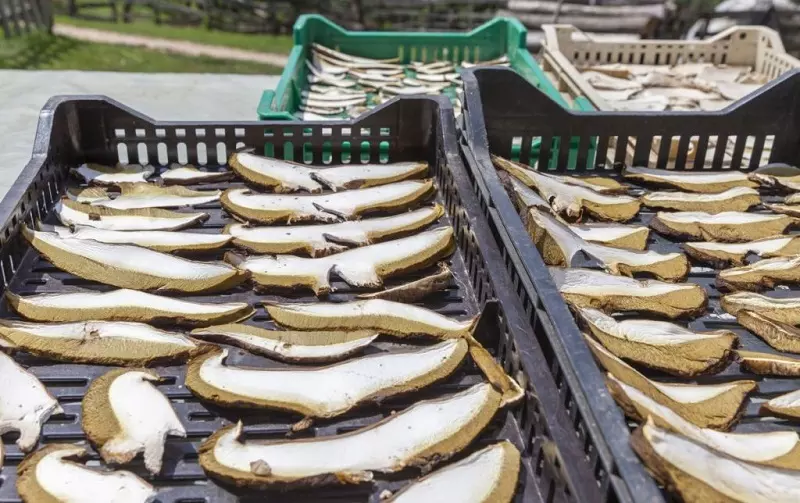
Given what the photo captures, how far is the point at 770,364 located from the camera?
175 centimetres

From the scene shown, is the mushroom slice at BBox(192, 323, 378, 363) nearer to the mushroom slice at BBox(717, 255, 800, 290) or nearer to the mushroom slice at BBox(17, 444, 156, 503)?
the mushroom slice at BBox(17, 444, 156, 503)

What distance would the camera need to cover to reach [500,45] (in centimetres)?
530

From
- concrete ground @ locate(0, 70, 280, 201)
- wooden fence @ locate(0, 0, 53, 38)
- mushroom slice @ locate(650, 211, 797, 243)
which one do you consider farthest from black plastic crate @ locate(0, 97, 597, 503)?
wooden fence @ locate(0, 0, 53, 38)

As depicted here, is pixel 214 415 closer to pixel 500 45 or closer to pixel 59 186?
pixel 59 186

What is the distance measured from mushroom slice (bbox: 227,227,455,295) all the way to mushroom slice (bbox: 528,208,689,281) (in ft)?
0.96

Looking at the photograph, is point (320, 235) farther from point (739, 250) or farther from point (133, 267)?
point (739, 250)

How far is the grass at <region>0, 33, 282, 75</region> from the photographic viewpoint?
8789 mm

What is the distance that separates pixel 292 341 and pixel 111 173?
3.97 feet

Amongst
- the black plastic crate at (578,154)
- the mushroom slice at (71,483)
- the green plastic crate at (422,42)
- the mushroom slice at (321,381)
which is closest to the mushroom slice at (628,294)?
the black plastic crate at (578,154)

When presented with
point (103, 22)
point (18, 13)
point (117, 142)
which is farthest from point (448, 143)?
point (103, 22)

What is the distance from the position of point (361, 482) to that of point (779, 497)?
73 cm

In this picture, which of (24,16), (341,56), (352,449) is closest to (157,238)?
(352,449)

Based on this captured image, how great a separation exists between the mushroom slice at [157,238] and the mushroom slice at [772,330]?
4.66 ft

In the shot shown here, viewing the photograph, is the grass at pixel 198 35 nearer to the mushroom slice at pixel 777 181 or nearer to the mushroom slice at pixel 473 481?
the mushroom slice at pixel 777 181
